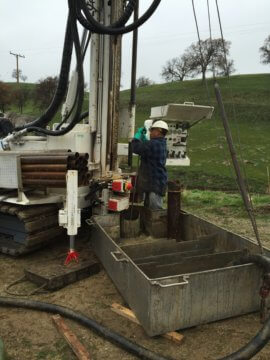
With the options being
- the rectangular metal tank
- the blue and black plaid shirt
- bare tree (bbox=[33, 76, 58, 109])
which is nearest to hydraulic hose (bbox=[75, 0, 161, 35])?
the blue and black plaid shirt

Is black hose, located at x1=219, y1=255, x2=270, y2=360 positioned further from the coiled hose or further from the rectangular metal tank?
the rectangular metal tank

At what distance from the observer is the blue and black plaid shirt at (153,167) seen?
5902 millimetres

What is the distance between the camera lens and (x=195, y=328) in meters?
3.53

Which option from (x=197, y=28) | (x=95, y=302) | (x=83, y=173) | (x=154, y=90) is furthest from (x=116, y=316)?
(x=154, y=90)

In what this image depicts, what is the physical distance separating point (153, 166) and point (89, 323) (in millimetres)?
2947

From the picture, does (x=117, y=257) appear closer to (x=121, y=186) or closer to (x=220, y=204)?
(x=121, y=186)

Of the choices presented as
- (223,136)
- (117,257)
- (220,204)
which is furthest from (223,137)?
(117,257)

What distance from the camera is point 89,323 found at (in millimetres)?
3525

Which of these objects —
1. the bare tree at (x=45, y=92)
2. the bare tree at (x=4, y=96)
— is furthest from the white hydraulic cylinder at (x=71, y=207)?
the bare tree at (x=4, y=96)

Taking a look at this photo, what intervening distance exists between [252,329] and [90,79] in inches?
148

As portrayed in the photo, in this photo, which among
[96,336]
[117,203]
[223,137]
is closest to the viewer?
[96,336]

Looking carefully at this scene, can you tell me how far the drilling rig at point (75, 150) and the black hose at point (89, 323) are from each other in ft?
3.44

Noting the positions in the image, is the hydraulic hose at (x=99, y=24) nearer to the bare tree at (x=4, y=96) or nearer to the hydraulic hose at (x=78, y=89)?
the hydraulic hose at (x=78, y=89)

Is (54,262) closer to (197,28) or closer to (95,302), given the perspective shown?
(95,302)
